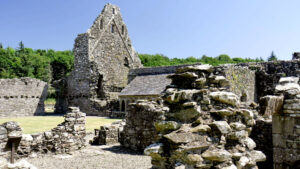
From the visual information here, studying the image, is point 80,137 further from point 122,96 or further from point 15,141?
point 122,96

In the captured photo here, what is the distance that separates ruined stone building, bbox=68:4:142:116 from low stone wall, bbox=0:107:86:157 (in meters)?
14.9

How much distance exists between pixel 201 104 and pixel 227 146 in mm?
809

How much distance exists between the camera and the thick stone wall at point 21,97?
73.4 feet

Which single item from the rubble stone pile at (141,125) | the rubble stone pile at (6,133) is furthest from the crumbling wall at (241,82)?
the rubble stone pile at (6,133)

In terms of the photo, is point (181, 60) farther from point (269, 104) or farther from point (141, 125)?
point (269, 104)

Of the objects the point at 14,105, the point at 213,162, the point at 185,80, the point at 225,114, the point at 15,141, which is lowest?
the point at 14,105

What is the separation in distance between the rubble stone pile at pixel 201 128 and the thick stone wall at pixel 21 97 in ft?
73.4

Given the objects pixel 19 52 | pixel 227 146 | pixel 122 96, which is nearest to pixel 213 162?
pixel 227 146

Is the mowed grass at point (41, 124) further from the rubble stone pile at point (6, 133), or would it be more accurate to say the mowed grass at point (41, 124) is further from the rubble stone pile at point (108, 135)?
the rubble stone pile at point (6, 133)

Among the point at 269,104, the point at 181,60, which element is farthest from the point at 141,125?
the point at 181,60

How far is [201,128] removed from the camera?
3803 millimetres

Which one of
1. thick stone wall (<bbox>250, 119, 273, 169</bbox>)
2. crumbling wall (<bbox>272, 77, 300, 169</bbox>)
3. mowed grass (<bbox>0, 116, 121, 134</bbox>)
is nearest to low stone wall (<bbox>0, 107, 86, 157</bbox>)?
mowed grass (<bbox>0, 116, 121, 134</bbox>)

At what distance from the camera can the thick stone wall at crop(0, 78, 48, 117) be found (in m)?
22.4

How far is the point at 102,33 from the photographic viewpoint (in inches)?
1049
